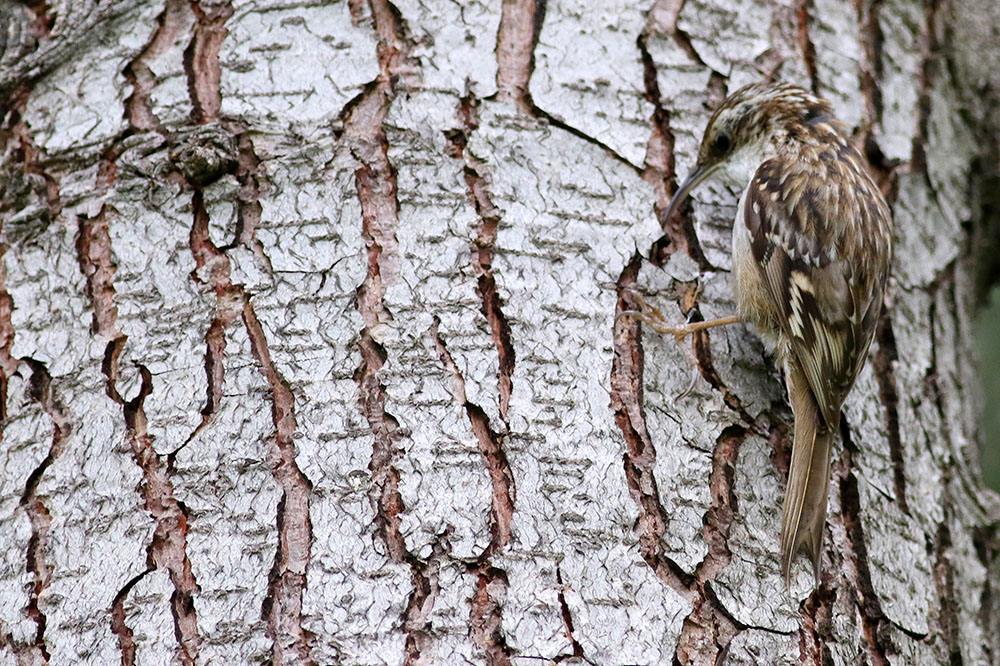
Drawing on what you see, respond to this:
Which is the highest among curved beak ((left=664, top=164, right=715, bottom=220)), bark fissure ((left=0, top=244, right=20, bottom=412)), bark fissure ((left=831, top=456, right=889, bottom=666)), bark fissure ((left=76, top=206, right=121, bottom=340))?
curved beak ((left=664, top=164, right=715, bottom=220))

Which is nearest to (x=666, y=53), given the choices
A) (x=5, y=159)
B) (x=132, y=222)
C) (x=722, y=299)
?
(x=722, y=299)

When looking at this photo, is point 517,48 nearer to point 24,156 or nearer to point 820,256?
point 820,256

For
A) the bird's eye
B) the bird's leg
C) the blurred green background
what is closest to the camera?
the bird's leg

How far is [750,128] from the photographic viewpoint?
8.84ft

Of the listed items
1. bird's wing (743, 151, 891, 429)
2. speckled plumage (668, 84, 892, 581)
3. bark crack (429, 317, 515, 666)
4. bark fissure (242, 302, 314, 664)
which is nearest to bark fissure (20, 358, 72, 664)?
bark fissure (242, 302, 314, 664)

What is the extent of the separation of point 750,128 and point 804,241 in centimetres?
34

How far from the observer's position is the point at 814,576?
6.72ft

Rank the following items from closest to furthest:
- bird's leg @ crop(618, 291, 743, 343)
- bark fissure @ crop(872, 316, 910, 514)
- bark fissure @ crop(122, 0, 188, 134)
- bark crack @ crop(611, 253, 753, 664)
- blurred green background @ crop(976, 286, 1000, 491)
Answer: bark crack @ crop(611, 253, 753, 664) < bird's leg @ crop(618, 291, 743, 343) < bark fissure @ crop(122, 0, 188, 134) < bark fissure @ crop(872, 316, 910, 514) < blurred green background @ crop(976, 286, 1000, 491)

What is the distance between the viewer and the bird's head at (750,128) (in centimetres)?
243

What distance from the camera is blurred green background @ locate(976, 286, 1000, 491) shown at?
15.0 ft

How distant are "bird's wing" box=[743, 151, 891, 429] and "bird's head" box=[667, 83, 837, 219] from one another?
0.08 meters

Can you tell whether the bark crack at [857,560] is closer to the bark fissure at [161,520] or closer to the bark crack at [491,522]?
the bark crack at [491,522]

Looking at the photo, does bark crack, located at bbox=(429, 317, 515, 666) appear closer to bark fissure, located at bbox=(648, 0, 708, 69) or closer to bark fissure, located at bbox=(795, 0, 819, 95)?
bark fissure, located at bbox=(648, 0, 708, 69)

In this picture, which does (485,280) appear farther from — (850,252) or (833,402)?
(850,252)
